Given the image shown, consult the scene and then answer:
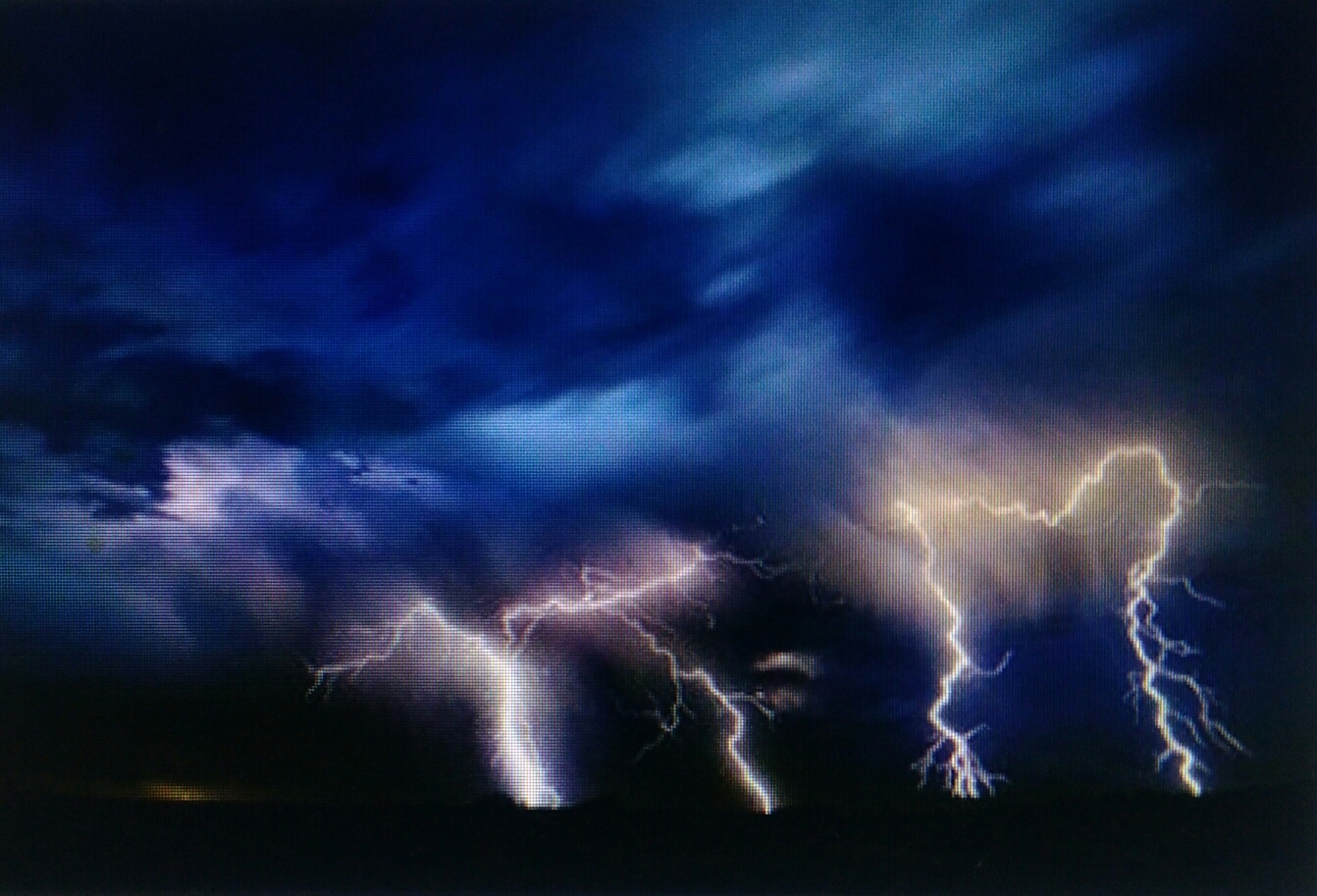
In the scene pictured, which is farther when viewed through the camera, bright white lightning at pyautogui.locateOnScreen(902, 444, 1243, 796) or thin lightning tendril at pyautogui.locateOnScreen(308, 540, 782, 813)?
thin lightning tendril at pyautogui.locateOnScreen(308, 540, 782, 813)

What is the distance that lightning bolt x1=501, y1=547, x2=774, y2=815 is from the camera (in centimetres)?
305

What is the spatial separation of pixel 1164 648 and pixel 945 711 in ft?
2.32

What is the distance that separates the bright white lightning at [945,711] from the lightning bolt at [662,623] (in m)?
0.52

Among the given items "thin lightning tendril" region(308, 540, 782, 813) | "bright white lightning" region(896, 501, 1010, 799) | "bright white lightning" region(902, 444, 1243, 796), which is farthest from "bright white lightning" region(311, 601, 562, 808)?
"bright white lightning" region(902, 444, 1243, 796)

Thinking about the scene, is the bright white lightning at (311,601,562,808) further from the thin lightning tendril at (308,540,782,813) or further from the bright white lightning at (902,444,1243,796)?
the bright white lightning at (902,444,1243,796)

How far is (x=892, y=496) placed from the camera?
9.91ft

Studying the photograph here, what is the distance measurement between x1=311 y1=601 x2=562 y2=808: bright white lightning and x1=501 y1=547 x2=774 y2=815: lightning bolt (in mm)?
104

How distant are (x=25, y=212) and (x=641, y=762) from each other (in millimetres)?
2747

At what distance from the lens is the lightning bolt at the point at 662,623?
10.0ft

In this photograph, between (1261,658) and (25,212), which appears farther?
(25,212)

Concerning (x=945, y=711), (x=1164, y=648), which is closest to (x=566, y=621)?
(x=945, y=711)

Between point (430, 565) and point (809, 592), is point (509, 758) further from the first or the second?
point (809, 592)

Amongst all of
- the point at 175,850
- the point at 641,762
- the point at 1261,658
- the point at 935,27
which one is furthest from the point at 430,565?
the point at 1261,658

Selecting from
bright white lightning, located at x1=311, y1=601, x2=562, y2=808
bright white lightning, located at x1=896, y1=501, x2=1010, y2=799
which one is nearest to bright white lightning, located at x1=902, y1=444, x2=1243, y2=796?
bright white lightning, located at x1=896, y1=501, x2=1010, y2=799
